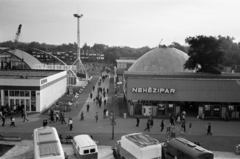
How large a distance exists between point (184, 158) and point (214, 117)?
1745cm

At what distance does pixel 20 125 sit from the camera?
83.6 ft

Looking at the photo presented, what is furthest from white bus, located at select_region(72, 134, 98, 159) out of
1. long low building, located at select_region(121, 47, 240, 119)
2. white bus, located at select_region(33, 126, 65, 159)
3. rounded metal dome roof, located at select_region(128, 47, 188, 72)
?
rounded metal dome roof, located at select_region(128, 47, 188, 72)

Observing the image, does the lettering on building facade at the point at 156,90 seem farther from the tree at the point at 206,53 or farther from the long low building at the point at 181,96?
the tree at the point at 206,53

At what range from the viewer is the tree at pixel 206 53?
38094mm

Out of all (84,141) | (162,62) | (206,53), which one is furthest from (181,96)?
(84,141)

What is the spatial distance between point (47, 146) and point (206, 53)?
3175 centimetres

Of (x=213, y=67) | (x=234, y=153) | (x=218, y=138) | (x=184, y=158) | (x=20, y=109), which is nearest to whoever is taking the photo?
(x=184, y=158)

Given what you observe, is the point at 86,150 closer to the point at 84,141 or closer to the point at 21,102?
the point at 84,141

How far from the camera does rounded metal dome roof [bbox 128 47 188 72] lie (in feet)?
152

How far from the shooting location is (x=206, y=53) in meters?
38.6

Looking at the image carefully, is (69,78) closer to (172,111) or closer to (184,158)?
(172,111)

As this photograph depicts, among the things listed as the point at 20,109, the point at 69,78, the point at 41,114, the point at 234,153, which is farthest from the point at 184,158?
the point at 69,78

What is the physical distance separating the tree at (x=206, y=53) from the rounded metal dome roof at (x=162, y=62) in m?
6.38

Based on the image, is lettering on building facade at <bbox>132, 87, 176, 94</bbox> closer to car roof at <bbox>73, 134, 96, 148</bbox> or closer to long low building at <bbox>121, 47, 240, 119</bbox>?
long low building at <bbox>121, 47, 240, 119</bbox>
